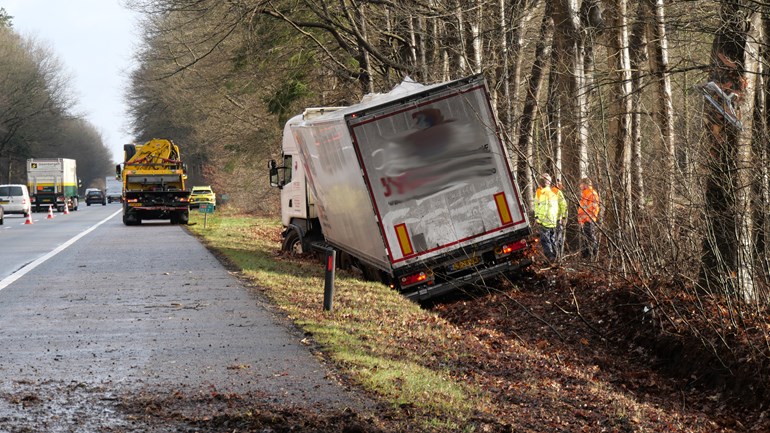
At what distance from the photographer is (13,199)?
187 feet

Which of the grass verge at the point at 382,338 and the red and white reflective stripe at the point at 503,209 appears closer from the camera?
the grass verge at the point at 382,338

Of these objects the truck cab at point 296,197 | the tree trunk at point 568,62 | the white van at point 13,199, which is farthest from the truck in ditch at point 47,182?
the tree trunk at point 568,62

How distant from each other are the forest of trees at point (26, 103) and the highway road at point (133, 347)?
72987 millimetres

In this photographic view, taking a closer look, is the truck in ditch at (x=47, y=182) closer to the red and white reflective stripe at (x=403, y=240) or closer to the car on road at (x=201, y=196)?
the car on road at (x=201, y=196)

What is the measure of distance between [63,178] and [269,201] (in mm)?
26369

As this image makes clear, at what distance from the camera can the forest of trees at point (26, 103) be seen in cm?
8931

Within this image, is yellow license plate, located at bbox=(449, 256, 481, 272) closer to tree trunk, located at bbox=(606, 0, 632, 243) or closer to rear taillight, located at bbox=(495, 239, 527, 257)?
rear taillight, located at bbox=(495, 239, 527, 257)

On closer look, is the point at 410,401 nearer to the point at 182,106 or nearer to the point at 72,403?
the point at 72,403

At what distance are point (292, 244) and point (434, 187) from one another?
28.7 feet

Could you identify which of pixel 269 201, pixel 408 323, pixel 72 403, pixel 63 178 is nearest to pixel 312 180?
pixel 408 323

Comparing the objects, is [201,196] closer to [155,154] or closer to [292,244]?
[155,154]

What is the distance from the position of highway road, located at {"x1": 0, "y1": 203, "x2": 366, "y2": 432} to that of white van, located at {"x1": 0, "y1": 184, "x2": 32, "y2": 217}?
3762cm

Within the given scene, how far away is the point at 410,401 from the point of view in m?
7.76

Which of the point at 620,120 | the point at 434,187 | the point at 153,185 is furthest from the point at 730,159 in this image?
the point at 153,185
